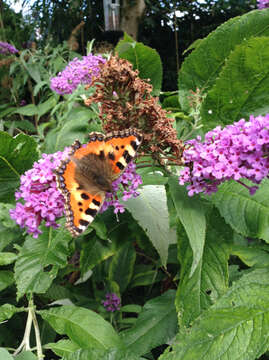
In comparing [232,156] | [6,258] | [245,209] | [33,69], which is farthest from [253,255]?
[33,69]

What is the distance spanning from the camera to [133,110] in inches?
42.9

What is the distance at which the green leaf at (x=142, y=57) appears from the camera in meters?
1.64

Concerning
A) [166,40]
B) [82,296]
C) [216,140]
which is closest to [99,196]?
[216,140]

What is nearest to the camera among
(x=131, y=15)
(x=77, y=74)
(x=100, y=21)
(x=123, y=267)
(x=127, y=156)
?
(x=127, y=156)

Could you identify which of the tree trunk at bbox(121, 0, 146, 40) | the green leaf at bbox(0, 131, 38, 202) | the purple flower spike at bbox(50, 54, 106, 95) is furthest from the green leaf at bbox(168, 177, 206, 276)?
the tree trunk at bbox(121, 0, 146, 40)

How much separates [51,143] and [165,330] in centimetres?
90

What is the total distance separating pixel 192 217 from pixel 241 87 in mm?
Result: 498

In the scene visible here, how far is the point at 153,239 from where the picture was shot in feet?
3.59

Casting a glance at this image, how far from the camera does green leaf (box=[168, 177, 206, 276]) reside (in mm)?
934

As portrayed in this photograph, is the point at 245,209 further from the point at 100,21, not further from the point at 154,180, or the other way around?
the point at 100,21

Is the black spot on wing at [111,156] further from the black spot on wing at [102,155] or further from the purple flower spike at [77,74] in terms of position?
the purple flower spike at [77,74]

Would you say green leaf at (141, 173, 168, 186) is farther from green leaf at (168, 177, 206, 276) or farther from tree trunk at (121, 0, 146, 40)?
tree trunk at (121, 0, 146, 40)

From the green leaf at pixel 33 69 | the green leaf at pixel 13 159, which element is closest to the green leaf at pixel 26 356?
the green leaf at pixel 13 159

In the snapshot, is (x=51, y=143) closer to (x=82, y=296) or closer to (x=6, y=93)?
(x=82, y=296)
